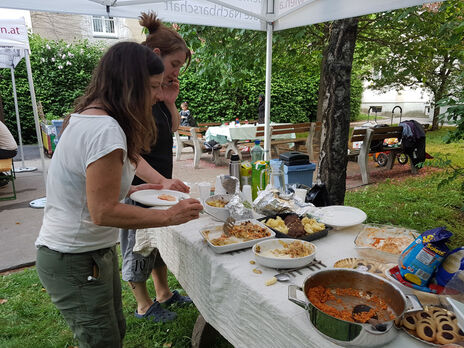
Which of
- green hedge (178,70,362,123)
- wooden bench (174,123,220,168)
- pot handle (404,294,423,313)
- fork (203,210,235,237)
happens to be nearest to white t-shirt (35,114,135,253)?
fork (203,210,235,237)

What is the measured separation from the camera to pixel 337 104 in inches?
125

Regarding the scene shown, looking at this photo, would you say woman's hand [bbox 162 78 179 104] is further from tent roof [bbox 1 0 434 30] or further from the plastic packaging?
tent roof [bbox 1 0 434 30]

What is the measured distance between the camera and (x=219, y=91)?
13172mm

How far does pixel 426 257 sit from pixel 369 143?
575 cm

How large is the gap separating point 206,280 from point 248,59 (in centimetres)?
577

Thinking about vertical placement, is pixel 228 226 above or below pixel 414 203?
above

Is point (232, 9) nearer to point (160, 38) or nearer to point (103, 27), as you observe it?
point (160, 38)

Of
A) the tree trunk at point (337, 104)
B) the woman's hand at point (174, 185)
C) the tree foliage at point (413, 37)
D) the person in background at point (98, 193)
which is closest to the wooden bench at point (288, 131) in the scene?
the tree foliage at point (413, 37)

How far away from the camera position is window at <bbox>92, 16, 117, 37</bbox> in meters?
16.4

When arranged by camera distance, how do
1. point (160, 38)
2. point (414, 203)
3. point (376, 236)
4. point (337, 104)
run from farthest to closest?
point (414, 203) → point (337, 104) → point (160, 38) → point (376, 236)

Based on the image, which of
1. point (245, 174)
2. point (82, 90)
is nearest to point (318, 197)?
Answer: point (245, 174)

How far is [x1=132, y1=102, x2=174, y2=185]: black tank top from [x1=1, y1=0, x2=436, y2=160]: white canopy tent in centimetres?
153

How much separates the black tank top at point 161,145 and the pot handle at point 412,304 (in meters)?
1.63

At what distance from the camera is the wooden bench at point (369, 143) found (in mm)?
6488
